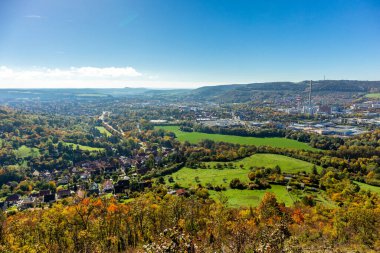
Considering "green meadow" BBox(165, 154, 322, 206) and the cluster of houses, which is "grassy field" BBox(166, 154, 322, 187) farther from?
the cluster of houses

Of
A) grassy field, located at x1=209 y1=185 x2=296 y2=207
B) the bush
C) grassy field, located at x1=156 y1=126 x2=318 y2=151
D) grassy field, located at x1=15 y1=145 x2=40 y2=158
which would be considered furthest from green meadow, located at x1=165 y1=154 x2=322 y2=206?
grassy field, located at x1=15 y1=145 x2=40 y2=158

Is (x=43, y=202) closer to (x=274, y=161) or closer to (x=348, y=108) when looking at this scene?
(x=274, y=161)

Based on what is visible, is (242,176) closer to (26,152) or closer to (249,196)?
(249,196)

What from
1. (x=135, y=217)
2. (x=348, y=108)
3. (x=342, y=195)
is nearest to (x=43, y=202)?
(x=135, y=217)

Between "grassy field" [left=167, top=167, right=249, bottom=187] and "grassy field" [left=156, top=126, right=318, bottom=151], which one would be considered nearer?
"grassy field" [left=167, top=167, right=249, bottom=187]

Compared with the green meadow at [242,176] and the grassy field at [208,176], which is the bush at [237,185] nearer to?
the green meadow at [242,176]

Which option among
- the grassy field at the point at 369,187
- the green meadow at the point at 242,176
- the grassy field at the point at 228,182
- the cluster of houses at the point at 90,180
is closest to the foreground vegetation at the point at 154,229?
the grassy field at the point at 228,182

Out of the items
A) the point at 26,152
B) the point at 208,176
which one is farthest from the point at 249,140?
the point at 26,152

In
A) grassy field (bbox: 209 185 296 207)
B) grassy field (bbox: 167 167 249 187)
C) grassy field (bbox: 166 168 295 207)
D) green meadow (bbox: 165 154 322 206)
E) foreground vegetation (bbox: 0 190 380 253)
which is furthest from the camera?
grassy field (bbox: 167 167 249 187)
